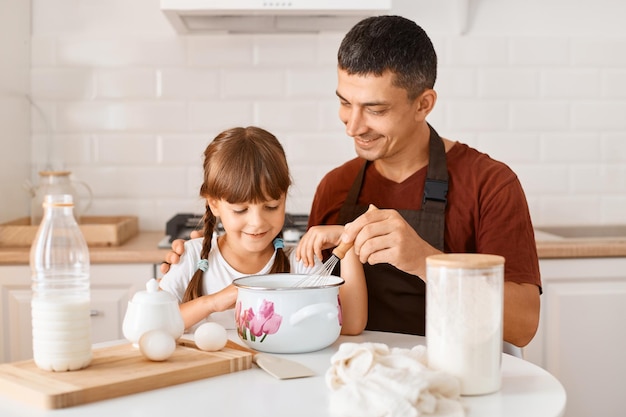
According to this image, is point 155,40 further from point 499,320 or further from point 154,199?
point 499,320

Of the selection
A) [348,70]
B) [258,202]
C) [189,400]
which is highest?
[348,70]

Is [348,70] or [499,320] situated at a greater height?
[348,70]

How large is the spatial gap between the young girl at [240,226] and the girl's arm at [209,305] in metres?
0.04

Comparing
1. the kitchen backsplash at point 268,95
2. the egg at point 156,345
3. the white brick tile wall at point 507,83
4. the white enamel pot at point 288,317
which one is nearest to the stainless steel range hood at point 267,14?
the kitchen backsplash at point 268,95

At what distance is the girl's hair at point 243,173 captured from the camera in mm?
1894

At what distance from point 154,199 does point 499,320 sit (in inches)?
88.3

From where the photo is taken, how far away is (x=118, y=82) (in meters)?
3.27

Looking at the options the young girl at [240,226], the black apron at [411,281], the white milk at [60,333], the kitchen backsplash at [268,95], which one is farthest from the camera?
the kitchen backsplash at [268,95]

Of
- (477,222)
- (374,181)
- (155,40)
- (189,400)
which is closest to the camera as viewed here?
(189,400)

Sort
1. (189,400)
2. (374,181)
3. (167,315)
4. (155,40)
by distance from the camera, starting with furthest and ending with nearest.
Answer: (155,40) < (374,181) < (167,315) < (189,400)

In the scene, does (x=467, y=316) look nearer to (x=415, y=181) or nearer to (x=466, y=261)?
(x=466, y=261)

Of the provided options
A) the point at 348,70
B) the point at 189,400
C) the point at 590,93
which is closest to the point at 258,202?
the point at 348,70

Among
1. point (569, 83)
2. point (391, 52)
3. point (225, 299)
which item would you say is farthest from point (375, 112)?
point (569, 83)

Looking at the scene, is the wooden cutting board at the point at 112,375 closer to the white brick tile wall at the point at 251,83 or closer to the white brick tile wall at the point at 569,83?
the white brick tile wall at the point at 251,83
